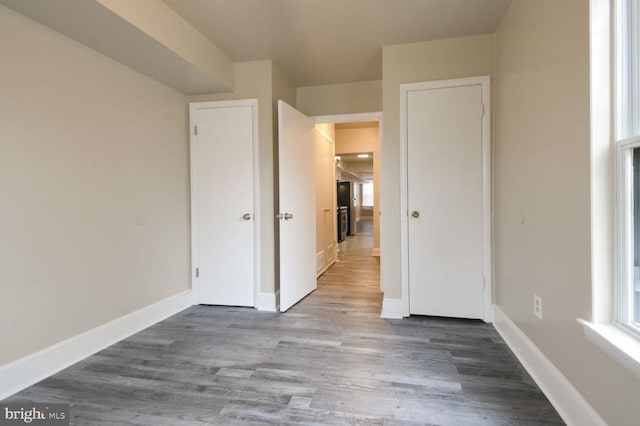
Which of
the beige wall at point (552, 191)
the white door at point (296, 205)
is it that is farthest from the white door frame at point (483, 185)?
the white door at point (296, 205)

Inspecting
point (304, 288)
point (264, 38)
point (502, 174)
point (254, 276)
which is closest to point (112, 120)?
point (264, 38)

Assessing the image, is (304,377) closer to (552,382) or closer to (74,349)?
(552,382)

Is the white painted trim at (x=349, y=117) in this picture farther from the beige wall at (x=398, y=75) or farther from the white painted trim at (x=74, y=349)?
the white painted trim at (x=74, y=349)

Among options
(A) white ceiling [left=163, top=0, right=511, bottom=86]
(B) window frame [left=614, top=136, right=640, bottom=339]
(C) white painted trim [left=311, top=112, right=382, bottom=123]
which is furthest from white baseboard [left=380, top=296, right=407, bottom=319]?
(A) white ceiling [left=163, top=0, right=511, bottom=86]

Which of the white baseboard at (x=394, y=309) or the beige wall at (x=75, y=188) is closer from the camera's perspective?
the beige wall at (x=75, y=188)

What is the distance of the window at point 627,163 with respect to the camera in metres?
1.12

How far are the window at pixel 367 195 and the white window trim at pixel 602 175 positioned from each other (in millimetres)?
16009

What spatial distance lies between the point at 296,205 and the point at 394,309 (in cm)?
135

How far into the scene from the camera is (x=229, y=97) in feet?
9.91

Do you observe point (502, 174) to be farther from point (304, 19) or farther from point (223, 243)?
point (223, 243)

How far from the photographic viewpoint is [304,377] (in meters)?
1.78

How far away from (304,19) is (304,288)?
244 centimetres

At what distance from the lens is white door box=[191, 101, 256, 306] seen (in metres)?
2.98

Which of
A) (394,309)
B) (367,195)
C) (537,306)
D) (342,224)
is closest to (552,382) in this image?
(537,306)
